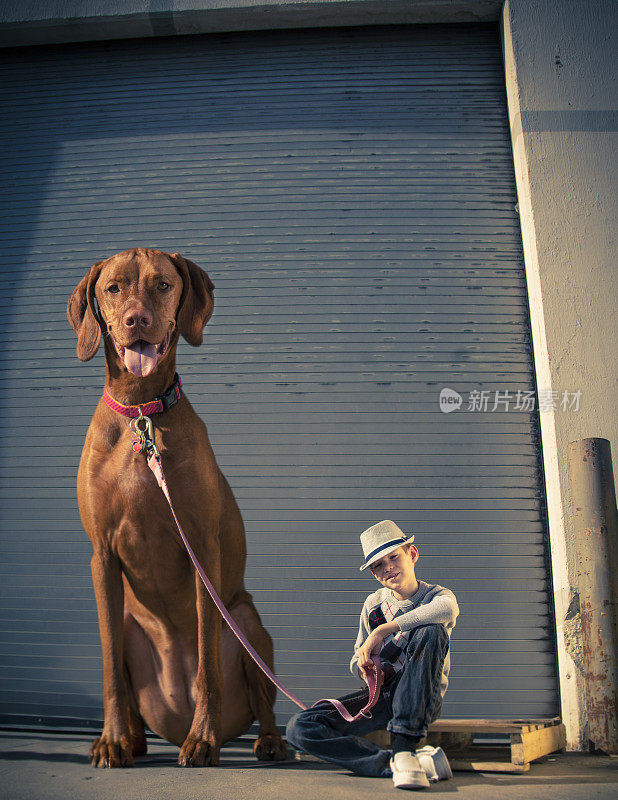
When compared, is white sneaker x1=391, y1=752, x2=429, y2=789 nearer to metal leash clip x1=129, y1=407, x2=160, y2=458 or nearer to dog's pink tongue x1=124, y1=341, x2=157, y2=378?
metal leash clip x1=129, y1=407, x2=160, y2=458

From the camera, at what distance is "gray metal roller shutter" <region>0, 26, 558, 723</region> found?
4.15 meters

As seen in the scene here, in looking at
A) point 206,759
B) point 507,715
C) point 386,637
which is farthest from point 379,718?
point 507,715

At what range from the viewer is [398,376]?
4559 millimetres

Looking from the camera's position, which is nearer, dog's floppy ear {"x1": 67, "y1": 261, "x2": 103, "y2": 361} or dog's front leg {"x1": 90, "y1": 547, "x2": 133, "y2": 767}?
dog's front leg {"x1": 90, "y1": 547, "x2": 133, "y2": 767}

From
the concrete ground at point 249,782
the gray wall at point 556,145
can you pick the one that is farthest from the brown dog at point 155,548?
the gray wall at point 556,145

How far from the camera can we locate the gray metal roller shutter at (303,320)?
4152 mm

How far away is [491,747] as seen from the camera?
311 centimetres

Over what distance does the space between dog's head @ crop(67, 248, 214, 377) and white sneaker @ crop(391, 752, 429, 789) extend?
167 centimetres

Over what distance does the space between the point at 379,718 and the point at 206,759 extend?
695mm

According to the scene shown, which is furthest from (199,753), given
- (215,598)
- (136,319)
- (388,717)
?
(136,319)

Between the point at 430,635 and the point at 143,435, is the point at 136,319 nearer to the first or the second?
the point at 143,435

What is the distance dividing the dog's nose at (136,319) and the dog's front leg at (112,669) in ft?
2.94

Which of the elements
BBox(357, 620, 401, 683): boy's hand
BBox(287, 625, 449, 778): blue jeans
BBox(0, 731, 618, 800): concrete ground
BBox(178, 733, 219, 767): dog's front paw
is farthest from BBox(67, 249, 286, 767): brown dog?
BBox(357, 620, 401, 683): boy's hand

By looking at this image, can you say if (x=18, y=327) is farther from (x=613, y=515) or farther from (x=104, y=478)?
(x=613, y=515)
